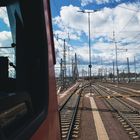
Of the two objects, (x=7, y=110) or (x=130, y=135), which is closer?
(x=7, y=110)

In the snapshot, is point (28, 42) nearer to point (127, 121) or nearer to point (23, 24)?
point (23, 24)

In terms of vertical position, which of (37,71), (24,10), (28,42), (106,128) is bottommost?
(106,128)

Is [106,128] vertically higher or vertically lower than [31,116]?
lower

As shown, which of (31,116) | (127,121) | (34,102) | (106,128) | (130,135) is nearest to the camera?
(31,116)

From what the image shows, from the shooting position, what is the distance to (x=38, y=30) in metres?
2.89

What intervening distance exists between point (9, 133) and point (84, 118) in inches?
667

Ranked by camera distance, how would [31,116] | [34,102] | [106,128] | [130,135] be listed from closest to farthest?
[31,116]
[34,102]
[130,135]
[106,128]

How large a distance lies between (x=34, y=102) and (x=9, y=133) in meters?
0.72

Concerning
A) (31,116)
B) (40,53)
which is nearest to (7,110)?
(31,116)

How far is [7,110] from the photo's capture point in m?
2.11

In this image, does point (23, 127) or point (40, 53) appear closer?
point (23, 127)

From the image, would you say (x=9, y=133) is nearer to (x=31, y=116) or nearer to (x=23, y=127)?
(x=23, y=127)

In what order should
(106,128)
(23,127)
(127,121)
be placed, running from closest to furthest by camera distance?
1. (23,127)
2. (106,128)
3. (127,121)

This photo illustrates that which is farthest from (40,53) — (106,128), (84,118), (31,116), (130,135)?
(84,118)
